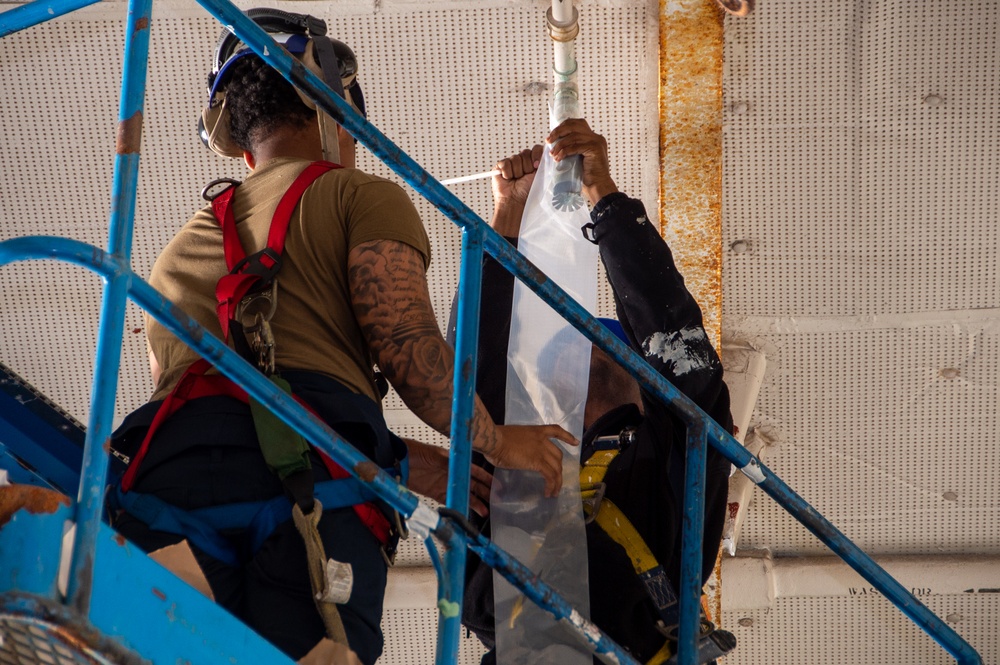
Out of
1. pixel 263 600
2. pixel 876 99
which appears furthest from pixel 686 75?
pixel 263 600

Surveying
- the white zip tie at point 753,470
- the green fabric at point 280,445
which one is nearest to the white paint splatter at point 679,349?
the white zip tie at point 753,470

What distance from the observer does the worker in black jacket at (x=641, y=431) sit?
2.43 m

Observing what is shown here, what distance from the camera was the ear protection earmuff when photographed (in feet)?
7.56

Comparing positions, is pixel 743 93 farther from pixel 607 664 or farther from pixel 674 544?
pixel 607 664

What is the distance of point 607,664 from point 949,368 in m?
2.55

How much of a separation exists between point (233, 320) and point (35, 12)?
589 millimetres

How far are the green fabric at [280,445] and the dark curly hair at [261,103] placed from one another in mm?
755

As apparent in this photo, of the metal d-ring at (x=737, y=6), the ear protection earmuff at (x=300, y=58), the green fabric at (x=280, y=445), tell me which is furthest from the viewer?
the metal d-ring at (x=737, y=6)

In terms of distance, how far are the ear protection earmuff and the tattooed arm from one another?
436 mm

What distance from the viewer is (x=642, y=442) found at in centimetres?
262

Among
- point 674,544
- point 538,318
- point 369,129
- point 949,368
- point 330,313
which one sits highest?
point 949,368

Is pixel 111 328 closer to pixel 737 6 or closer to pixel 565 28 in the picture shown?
pixel 565 28

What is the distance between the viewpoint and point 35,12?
1583mm

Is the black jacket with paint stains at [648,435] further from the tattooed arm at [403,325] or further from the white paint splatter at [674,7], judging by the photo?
the white paint splatter at [674,7]
